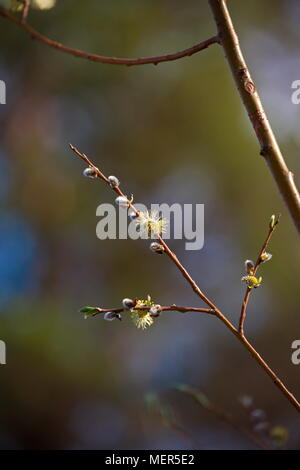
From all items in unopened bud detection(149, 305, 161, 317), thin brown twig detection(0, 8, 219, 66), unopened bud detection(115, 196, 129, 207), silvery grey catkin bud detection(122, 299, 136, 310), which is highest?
thin brown twig detection(0, 8, 219, 66)

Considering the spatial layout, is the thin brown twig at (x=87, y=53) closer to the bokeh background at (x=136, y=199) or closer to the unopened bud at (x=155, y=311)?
the unopened bud at (x=155, y=311)

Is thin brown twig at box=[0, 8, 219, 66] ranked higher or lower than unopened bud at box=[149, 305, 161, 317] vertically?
higher

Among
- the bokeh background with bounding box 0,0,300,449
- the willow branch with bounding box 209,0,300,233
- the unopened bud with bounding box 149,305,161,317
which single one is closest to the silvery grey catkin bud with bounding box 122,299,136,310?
the unopened bud with bounding box 149,305,161,317

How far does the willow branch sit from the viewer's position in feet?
1.46

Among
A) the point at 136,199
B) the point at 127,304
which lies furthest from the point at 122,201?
the point at 136,199

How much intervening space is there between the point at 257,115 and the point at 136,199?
1719 millimetres

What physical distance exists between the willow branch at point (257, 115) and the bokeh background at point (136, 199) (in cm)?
145

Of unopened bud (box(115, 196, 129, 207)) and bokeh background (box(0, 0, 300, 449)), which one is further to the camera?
bokeh background (box(0, 0, 300, 449))

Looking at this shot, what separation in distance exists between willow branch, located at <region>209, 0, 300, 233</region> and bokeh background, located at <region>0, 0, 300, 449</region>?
1447mm

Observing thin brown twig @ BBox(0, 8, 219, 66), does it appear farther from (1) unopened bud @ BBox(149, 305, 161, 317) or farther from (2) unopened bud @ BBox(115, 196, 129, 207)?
(1) unopened bud @ BBox(149, 305, 161, 317)

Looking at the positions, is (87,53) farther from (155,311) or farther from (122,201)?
(155,311)

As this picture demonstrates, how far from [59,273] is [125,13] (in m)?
1.29

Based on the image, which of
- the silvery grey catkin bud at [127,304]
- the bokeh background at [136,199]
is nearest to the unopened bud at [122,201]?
the silvery grey catkin bud at [127,304]
